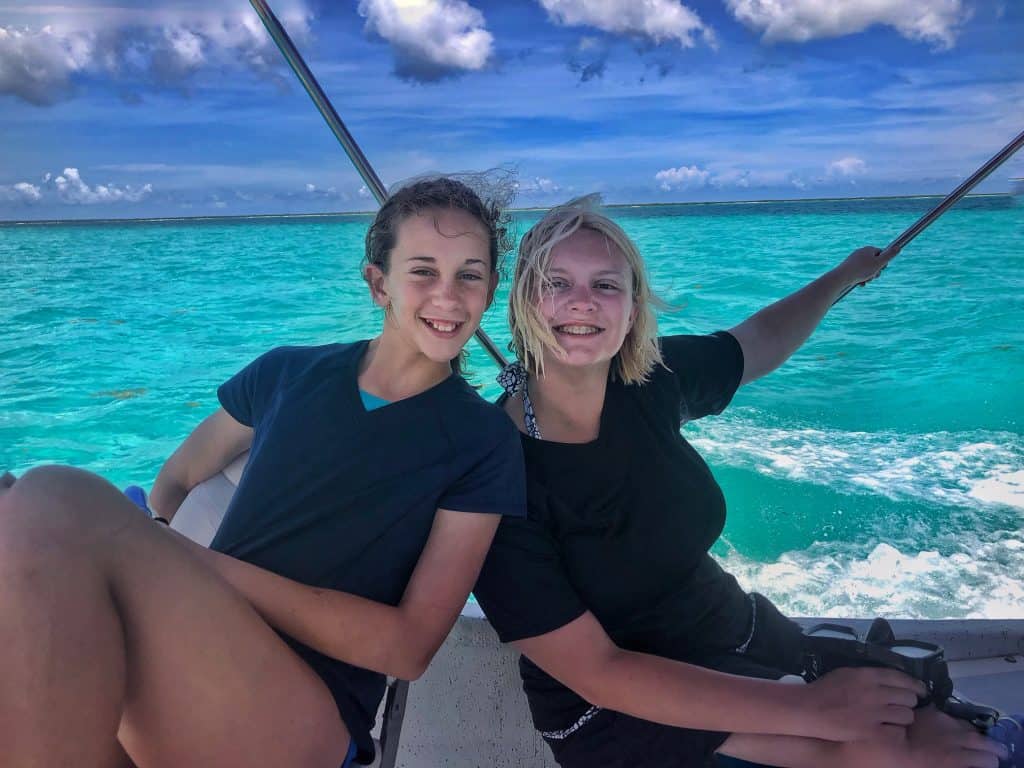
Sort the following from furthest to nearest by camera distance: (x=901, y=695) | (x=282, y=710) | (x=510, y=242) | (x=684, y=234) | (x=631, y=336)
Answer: (x=684, y=234)
(x=510, y=242)
(x=631, y=336)
(x=901, y=695)
(x=282, y=710)

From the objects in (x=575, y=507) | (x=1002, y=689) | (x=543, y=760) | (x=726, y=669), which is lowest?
(x=543, y=760)

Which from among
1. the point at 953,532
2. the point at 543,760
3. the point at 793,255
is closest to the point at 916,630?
the point at 543,760

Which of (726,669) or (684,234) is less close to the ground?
(726,669)

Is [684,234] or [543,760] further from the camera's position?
[684,234]

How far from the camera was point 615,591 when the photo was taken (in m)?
1.20

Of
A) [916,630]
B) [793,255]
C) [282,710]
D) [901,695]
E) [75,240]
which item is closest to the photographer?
[282,710]

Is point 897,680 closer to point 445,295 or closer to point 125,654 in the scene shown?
point 445,295

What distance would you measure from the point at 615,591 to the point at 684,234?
892 inches

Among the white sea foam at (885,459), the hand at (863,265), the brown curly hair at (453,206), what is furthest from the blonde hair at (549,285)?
the white sea foam at (885,459)

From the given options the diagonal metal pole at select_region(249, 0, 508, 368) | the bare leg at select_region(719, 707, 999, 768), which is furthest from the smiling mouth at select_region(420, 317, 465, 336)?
the bare leg at select_region(719, 707, 999, 768)

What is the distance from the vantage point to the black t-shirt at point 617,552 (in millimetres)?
1120

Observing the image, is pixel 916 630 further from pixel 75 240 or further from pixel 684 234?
pixel 75 240

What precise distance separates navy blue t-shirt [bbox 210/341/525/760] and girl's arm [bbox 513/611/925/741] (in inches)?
8.5

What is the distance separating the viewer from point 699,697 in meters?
1.09
